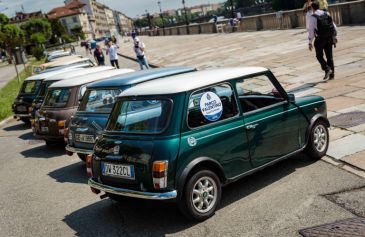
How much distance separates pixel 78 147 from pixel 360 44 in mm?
12269

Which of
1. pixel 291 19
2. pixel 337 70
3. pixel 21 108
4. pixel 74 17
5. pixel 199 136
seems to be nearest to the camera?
pixel 199 136

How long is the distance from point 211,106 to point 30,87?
1117 centimetres

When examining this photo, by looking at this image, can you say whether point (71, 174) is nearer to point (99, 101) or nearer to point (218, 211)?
point (99, 101)

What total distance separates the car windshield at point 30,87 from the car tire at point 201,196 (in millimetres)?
11033

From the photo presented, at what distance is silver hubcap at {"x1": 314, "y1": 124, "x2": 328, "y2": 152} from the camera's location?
7094 millimetres

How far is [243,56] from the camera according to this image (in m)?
22.0

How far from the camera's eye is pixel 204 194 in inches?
218

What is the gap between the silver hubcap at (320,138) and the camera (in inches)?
279

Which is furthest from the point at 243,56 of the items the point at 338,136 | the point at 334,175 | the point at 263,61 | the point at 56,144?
the point at 334,175

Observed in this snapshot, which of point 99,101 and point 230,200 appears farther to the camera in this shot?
point 99,101

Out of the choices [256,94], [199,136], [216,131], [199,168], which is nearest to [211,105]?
[216,131]

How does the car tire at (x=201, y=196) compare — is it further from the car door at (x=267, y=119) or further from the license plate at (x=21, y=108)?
the license plate at (x=21, y=108)

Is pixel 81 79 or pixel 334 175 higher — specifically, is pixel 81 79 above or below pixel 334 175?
above

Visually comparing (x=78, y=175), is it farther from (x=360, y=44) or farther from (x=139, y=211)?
(x=360, y=44)
